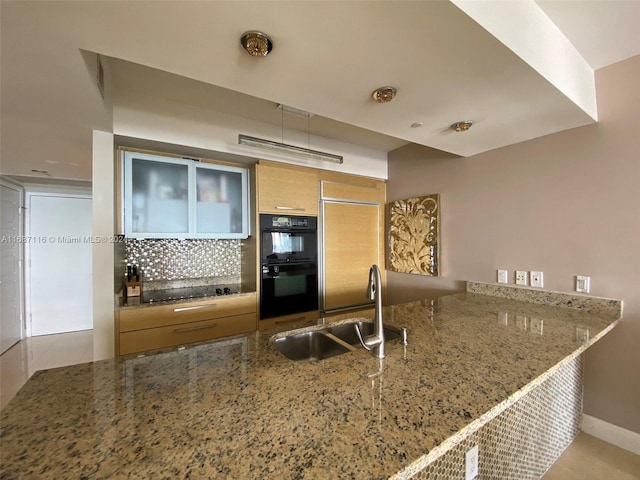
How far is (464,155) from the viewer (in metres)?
2.37

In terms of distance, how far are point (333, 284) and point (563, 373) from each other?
1.89 metres

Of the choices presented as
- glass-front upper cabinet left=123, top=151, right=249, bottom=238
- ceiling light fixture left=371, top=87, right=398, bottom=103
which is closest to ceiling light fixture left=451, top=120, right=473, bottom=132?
ceiling light fixture left=371, top=87, right=398, bottom=103

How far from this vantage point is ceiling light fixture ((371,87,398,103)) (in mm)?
1335

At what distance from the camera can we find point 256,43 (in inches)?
39.6

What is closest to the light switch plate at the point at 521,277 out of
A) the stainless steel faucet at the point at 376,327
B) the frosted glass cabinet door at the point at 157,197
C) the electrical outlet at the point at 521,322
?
the electrical outlet at the point at 521,322

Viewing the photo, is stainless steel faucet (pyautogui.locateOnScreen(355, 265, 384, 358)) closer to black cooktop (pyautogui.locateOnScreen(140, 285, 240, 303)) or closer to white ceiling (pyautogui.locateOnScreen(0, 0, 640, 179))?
white ceiling (pyautogui.locateOnScreen(0, 0, 640, 179))

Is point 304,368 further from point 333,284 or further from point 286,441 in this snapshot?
point 333,284

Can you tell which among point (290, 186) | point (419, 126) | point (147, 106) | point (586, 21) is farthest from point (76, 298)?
point (586, 21)

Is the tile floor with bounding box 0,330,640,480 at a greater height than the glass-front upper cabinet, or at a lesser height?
lesser

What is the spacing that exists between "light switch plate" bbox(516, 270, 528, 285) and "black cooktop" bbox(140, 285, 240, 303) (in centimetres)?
237

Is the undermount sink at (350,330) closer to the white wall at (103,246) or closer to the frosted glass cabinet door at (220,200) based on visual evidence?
the frosted glass cabinet door at (220,200)

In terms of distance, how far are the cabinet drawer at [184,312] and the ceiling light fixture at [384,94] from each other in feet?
5.98

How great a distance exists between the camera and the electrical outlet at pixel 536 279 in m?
1.94

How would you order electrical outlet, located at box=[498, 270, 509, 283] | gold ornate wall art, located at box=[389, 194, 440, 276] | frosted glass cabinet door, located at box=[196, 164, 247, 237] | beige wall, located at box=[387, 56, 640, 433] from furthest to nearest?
gold ornate wall art, located at box=[389, 194, 440, 276], frosted glass cabinet door, located at box=[196, 164, 247, 237], electrical outlet, located at box=[498, 270, 509, 283], beige wall, located at box=[387, 56, 640, 433]
